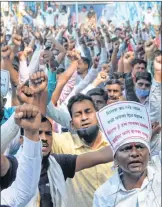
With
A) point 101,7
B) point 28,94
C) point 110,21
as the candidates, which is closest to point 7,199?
point 28,94

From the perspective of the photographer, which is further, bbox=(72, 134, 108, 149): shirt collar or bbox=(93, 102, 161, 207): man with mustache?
bbox=(72, 134, 108, 149): shirt collar

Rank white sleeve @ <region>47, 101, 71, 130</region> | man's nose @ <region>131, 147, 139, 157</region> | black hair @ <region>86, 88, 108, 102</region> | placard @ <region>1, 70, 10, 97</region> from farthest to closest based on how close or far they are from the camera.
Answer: black hair @ <region>86, 88, 108, 102</region>
white sleeve @ <region>47, 101, 71, 130</region>
placard @ <region>1, 70, 10, 97</region>
man's nose @ <region>131, 147, 139, 157</region>

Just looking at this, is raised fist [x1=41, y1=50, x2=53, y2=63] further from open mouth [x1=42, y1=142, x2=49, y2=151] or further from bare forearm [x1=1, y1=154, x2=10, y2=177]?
bare forearm [x1=1, y1=154, x2=10, y2=177]

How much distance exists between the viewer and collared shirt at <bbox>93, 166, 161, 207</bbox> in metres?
3.12

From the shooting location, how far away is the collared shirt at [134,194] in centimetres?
312

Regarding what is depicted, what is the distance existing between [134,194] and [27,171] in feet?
2.49

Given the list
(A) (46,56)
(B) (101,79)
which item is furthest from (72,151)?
(A) (46,56)

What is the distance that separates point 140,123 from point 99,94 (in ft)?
5.08

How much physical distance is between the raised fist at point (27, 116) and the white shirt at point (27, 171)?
9 centimetres

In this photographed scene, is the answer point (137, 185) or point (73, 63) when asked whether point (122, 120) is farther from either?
point (73, 63)

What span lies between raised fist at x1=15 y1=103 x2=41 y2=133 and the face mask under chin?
4.66 feet

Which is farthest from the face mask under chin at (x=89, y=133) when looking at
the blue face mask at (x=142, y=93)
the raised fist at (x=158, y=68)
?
the blue face mask at (x=142, y=93)

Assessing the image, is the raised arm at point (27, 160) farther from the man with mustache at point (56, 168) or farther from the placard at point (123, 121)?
the placard at point (123, 121)

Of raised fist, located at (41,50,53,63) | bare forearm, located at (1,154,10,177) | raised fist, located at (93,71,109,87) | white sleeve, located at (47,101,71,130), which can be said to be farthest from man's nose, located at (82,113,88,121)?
raised fist, located at (41,50,53,63)
